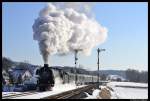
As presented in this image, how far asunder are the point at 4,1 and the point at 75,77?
31.9 m

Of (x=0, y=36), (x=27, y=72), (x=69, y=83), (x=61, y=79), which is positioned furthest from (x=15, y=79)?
(x=0, y=36)

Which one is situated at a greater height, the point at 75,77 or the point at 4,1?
the point at 4,1

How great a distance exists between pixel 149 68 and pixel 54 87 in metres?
17.4

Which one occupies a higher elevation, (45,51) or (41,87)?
(45,51)

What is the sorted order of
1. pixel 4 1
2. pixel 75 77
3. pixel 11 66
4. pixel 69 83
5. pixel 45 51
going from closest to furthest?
pixel 4 1, pixel 45 51, pixel 69 83, pixel 75 77, pixel 11 66

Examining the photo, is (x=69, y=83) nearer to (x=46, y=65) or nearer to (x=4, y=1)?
(x=46, y=65)

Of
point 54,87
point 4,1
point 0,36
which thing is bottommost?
point 54,87

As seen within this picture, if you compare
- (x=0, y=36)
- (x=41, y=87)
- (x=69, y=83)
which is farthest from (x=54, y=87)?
(x=0, y=36)

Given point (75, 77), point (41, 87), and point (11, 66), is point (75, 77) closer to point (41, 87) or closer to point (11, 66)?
point (11, 66)

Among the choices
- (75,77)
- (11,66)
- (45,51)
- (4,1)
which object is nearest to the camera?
(4,1)

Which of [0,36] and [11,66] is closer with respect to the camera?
[0,36]

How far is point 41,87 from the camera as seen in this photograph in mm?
36469

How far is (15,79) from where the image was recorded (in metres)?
48.2

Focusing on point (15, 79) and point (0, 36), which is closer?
point (0, 36)
